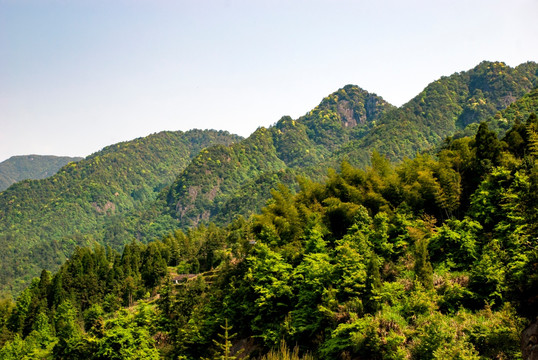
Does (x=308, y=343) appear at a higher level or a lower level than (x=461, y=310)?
lower

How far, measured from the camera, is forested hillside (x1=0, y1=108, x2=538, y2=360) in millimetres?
19203

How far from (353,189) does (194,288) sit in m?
24.1

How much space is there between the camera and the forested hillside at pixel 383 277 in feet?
63.0

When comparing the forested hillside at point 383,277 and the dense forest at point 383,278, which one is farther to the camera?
the forested hillside at point 383,277

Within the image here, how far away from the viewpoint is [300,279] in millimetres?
31922

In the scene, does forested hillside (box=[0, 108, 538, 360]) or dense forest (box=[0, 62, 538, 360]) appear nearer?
dense forest (box=[0, 62, 538, 360])

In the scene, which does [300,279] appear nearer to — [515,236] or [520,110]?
[515,236]

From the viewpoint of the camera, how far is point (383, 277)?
29391mm

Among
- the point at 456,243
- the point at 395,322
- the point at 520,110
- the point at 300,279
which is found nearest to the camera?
the point at 395,322

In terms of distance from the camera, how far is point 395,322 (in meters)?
22.5

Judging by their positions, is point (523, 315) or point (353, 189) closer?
point (523, 315)

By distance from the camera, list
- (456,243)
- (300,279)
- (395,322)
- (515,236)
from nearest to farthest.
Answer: (515,236) → (395,322) → (456,243) → (300,279)

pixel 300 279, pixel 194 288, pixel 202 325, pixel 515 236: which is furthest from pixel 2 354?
pixel 515 236

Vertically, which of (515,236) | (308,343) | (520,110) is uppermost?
(520,110)
